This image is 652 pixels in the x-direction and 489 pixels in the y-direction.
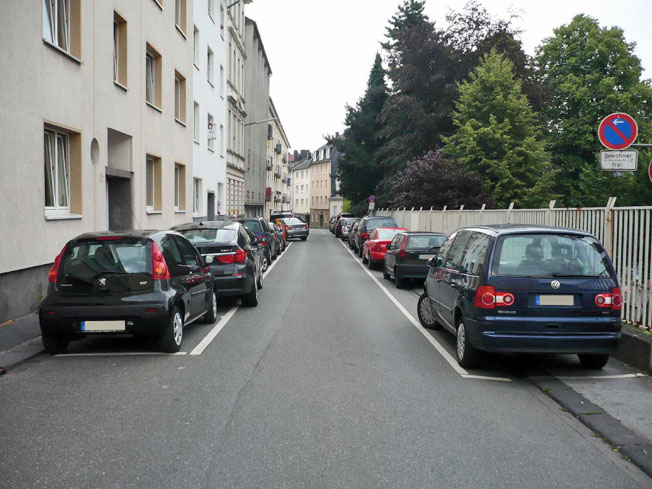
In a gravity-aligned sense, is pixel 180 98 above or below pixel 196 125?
above

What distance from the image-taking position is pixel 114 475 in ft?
12.9

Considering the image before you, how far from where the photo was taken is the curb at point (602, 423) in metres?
4.45

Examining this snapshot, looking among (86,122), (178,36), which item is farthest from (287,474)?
(178,36)

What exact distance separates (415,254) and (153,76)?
978 centimetres

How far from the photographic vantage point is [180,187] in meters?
23.0

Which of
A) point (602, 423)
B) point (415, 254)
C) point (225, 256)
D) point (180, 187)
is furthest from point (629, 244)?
point (180, 187)

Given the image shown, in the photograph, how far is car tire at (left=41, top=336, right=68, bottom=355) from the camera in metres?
7.41

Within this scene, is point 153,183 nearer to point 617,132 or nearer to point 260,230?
point 260,230

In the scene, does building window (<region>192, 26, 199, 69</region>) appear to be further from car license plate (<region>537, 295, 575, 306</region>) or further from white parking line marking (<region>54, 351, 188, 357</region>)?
car license plate (<region>537, 295, 575, 306</region>)

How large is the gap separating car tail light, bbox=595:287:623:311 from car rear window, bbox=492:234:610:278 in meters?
0.20

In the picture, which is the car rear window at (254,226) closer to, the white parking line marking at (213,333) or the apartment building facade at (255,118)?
the white parking line marking at (213,333)

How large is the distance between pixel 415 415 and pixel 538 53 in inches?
1668

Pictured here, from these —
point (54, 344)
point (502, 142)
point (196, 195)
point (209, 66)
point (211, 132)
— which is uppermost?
point (209, 66)

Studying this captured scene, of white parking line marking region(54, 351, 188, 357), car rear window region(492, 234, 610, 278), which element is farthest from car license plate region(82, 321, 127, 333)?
car rear window region(492, 234, 610, 278)
